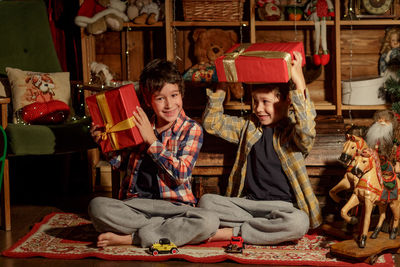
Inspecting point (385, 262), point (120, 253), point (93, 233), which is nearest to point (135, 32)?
point (93, 233)

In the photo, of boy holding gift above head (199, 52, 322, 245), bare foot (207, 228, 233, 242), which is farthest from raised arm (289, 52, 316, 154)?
bare foot (207, 228, 233, 242)

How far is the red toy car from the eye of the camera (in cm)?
221

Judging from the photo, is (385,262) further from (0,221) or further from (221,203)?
(0,221)

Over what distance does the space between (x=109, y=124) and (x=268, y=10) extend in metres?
1.62

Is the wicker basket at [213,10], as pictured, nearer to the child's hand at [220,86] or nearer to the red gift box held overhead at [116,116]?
the child's hand at [220,86]

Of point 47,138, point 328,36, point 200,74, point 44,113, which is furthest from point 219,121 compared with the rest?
point 328,36

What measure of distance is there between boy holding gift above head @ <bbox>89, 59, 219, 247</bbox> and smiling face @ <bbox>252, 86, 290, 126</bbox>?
27cm

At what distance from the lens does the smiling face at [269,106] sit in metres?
2.38

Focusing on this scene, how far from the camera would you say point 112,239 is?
2273 millimetres

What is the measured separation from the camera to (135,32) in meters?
3.87

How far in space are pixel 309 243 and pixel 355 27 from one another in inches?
77.5

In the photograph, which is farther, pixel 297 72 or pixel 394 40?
pixel 394 40

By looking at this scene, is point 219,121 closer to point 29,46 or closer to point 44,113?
point 44,113

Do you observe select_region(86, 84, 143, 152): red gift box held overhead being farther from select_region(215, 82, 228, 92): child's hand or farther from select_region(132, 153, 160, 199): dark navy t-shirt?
select_region(215, 82, 228, 92): child's hand
